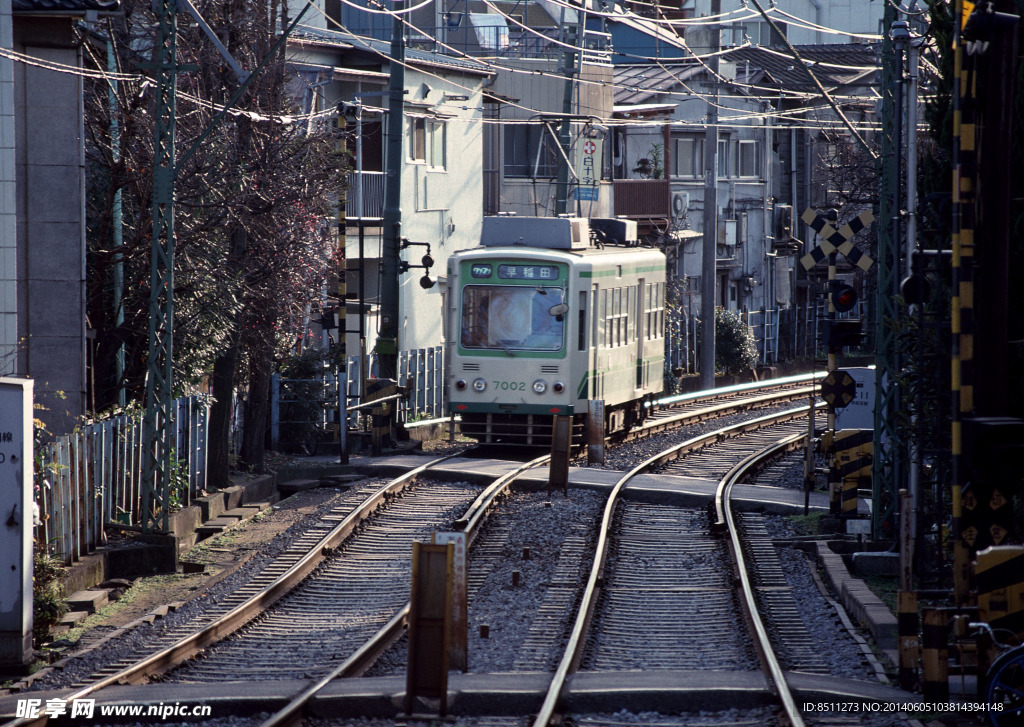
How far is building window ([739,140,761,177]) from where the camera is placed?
4475 cm

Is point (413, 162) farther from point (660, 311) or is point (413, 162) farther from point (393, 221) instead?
point (393, 221)

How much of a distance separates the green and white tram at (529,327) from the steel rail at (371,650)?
3.97 meters

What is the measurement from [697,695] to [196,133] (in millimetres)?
10426

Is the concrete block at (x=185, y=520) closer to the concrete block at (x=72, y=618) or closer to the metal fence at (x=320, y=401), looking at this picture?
the concrete block at (x=72, y=618)

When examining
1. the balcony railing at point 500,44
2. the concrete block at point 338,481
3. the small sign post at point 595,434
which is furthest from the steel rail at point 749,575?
the balcony railing at point 500,44

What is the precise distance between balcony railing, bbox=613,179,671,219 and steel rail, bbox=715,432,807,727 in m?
15.9

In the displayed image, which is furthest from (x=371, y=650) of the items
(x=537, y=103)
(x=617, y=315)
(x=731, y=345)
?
(x=537, y=103)

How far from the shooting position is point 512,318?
19625 mm

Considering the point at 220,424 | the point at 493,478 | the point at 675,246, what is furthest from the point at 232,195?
the point at 675,246

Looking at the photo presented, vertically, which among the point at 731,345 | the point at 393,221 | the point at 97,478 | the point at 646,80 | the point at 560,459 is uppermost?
the point at 646,80

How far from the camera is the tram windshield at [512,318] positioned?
1941cm

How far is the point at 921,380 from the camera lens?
11883mm

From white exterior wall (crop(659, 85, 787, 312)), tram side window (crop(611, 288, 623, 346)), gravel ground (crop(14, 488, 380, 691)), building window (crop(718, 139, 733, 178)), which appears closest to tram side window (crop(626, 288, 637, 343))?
tram side window (crop(611, 288, 623, 346))

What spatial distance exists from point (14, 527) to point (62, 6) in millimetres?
6443
